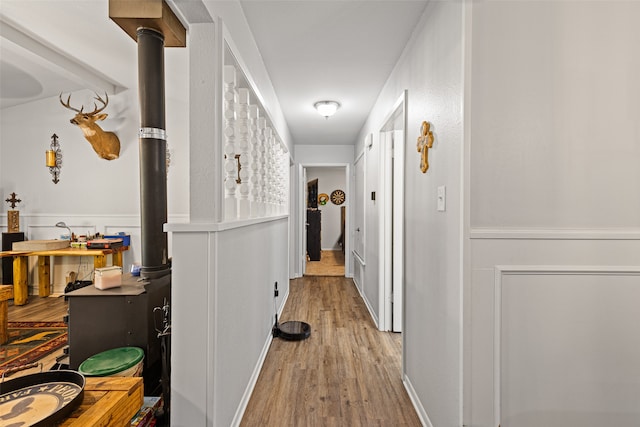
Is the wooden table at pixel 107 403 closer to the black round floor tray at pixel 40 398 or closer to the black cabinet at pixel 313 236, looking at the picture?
the black round floor tray at pixel 40 398

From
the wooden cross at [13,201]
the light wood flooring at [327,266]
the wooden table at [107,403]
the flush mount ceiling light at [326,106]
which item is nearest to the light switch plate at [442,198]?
the wooden table at [107,403]

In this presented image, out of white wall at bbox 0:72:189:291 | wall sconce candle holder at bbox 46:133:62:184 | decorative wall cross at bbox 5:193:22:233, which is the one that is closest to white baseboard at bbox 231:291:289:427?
white wall at bbox 0:72:189:291

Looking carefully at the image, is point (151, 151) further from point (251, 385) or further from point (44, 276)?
point (44, 276)

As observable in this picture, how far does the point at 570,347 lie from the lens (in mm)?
1375

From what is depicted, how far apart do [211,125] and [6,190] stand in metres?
4.93

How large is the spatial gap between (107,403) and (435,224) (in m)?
1.51

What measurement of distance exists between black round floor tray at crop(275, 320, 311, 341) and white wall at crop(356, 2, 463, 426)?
3.70ft

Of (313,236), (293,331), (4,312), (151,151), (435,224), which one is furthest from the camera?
(313,236)

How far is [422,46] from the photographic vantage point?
78.9 inches

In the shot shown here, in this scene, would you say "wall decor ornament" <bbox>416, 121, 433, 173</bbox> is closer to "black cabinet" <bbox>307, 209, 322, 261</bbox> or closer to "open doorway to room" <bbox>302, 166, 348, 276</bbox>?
"black cabinet" <bbox>307, 209, 322, 261</bbox>

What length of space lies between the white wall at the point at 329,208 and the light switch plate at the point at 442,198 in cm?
797

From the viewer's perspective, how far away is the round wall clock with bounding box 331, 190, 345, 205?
31.4 feet

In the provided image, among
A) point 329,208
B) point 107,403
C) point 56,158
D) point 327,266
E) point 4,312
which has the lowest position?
point 327,266

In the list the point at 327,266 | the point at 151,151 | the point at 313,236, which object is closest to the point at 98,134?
the point at 151,151
